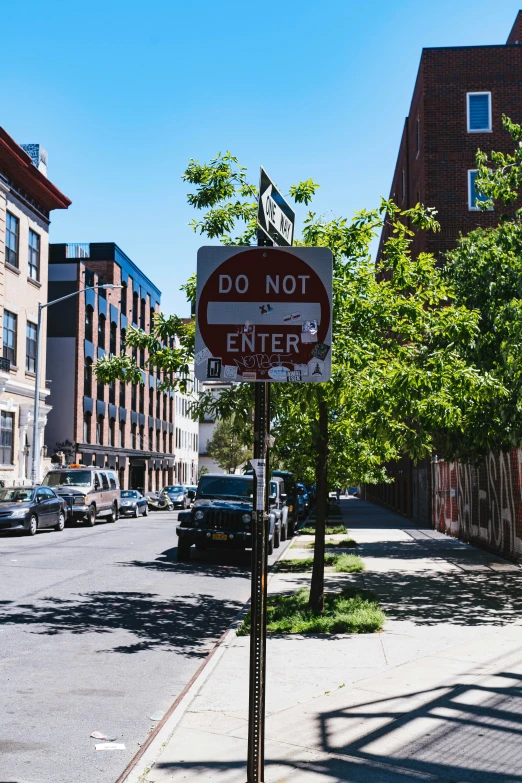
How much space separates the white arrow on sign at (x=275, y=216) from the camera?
4.98 metres

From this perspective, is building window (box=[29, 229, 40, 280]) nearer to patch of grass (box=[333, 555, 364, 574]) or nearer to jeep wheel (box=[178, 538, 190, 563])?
A: jeep wheel (box=[178, 538, 190, 563])

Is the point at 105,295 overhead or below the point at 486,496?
overhead

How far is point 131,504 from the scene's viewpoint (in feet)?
132

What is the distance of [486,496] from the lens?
2092 cm

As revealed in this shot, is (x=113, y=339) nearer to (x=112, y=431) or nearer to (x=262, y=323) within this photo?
(x=112, y=431)

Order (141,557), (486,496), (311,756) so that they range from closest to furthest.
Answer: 1. (311,756)
2. (141,557)
3. (486,496)

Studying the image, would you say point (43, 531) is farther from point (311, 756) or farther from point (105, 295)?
point (105, 295)

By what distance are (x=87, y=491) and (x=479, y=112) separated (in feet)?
70.5

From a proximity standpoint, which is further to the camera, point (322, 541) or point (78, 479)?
point (78, 479)

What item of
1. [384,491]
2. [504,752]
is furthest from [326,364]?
[384,491]

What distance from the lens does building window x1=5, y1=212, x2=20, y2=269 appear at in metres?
37.8

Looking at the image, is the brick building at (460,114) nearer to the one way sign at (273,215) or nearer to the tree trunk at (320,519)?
the tree trunk at (320,519)

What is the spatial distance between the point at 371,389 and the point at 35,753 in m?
5.23

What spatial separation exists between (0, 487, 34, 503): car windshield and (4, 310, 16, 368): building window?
1100 cm
